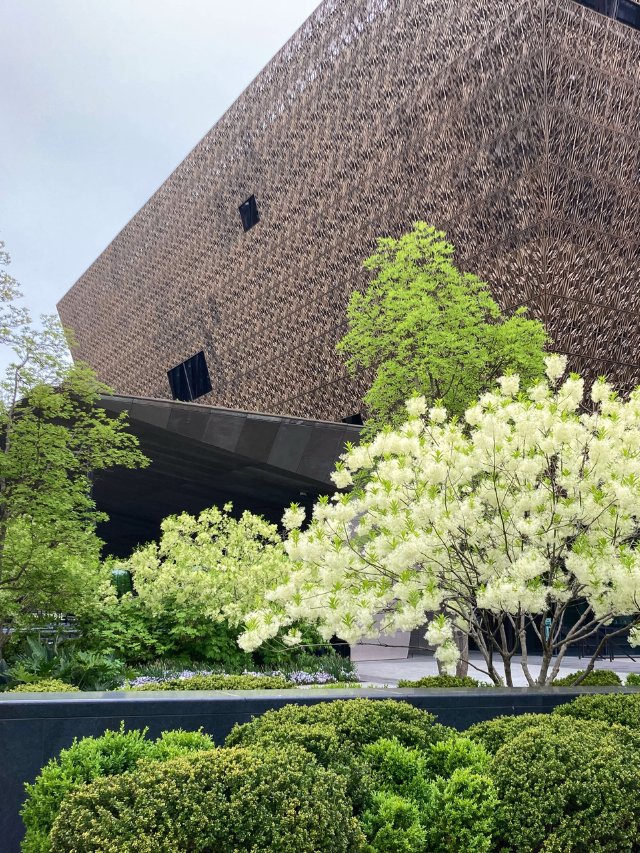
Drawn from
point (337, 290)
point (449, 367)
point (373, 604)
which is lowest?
point (373, 604)

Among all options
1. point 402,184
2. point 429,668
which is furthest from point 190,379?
point 429,668

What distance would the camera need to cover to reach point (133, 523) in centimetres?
3669

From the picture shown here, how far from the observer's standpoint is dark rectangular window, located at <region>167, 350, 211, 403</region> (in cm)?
3806

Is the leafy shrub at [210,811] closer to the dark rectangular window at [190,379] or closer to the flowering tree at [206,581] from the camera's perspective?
the flowering tree at [206,581]

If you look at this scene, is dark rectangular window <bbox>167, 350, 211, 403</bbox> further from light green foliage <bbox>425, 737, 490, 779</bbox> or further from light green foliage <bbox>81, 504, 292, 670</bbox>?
light green foliage <bbox>425, 737, 490, 779</bbox>

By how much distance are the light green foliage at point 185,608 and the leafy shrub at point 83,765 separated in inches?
376

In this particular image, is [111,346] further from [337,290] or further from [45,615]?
[45,615]

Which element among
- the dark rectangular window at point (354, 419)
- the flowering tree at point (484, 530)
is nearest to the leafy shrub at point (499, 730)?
the flowering tree at point (484, 530)

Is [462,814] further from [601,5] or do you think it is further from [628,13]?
[628,13]

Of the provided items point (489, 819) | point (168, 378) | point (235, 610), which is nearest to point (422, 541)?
point (489, 819)

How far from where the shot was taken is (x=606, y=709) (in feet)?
22.0

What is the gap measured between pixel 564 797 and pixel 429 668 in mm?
15645

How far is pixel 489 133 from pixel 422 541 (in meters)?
18.3

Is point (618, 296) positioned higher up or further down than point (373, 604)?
higher up
